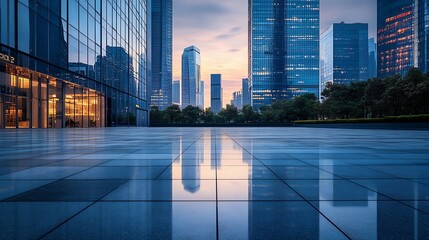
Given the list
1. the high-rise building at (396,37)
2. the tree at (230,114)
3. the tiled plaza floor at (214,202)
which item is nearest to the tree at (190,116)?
the tree at (230,114)

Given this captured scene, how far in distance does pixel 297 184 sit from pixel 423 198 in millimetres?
1747

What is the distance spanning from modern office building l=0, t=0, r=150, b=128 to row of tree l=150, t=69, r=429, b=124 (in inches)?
1859

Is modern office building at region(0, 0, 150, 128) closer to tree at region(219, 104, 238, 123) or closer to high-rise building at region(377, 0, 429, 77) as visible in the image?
tree at region(219, 104, 238, 123)

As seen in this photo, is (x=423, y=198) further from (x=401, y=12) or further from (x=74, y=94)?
(x=401, y=12)

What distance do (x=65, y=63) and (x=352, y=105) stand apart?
56.5m

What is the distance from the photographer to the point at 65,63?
35312 mm

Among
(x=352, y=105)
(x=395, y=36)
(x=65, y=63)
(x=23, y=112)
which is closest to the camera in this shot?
(x=23, y=112)

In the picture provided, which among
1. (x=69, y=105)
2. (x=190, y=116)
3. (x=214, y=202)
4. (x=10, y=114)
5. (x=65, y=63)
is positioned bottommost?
(x=214, y=202)

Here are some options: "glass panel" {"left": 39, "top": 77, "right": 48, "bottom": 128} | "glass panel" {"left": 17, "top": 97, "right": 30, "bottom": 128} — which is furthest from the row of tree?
"glass panel" {"left": 17, "top": 97, "right": 30, "bottom": 128}

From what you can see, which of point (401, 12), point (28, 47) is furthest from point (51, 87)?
point (401, 12)

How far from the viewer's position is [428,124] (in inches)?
1251

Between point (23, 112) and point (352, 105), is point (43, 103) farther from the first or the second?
point (352, 105)

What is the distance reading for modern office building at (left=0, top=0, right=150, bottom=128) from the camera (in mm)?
28203

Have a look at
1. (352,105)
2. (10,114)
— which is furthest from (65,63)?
(352,105)
